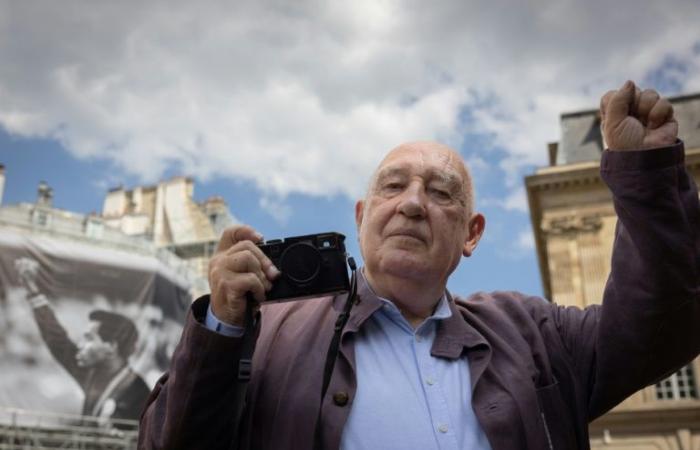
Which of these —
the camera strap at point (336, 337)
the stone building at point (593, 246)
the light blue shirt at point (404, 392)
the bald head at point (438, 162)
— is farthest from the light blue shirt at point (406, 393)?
the stone building at point (593, 246)

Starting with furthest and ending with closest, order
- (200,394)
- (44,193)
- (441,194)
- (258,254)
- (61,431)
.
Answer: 1. (44,193)
2. (61,431)
3. (441,194)
4. (258,254)
5. (200,394)

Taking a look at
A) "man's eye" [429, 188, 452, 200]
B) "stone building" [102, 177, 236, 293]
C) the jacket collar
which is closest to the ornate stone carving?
"stone building" [102, 177, 236, 293]

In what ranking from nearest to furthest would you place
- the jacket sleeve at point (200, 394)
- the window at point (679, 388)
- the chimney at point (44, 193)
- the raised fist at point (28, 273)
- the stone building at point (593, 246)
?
the jacket sleeve at point (200, 394) < the stone building at point (593, 246) < the window at point (679, 388) < the raised fist at point (28, 273) < the chimney at point (44, 193)

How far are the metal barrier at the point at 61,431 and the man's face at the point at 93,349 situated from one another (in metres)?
1.61

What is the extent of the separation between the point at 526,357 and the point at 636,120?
2.51 feet

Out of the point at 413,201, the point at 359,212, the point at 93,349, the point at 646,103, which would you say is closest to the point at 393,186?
the point at 413,201

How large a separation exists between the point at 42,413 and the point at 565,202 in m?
16.6

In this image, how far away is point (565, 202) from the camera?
2227cm

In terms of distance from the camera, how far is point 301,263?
6.52 ft

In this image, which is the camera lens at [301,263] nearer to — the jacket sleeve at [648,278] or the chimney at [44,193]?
the jacket sleeve at [648,278]

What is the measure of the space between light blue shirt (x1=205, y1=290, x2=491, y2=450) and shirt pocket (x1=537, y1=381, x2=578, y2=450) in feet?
0.63

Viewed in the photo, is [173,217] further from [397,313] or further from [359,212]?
[397,313]

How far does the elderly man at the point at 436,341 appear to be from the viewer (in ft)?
6.06

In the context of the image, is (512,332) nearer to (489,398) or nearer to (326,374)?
(489,398)
